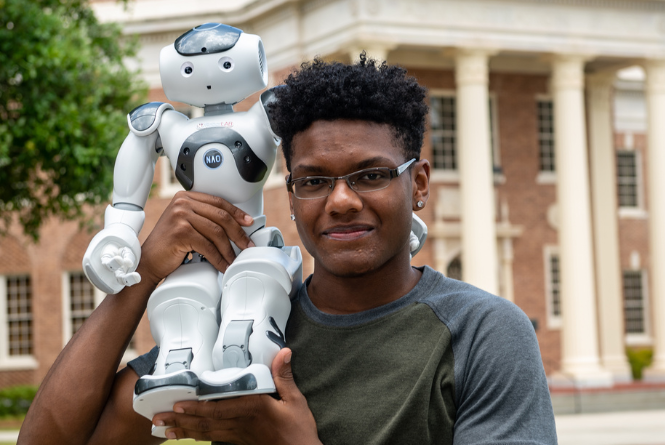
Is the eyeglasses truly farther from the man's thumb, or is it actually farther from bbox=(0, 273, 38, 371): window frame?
bbox=(0, 273, 38, 371): window frame

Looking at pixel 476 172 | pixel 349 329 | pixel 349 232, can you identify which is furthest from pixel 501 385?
pixel 476 172

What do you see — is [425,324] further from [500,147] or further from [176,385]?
[500,147]

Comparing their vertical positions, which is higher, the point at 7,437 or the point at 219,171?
the point at 219,171

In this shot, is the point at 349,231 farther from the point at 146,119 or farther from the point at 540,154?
the point at 540,154

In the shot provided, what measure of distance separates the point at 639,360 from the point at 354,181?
889 inches

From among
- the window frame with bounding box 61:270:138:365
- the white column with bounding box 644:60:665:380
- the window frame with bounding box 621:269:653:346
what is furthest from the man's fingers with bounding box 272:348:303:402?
the window frame with bounding box 621:269:653:346

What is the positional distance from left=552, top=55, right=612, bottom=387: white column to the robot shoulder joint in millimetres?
18014

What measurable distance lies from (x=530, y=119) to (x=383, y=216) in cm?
2172

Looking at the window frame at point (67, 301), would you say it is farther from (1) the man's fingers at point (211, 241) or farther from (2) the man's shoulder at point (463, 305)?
(2) the man's shoulder at point (463, 305)

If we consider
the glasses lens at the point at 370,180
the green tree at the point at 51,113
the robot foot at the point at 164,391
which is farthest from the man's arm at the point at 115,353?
the green tree at the point at 51,113

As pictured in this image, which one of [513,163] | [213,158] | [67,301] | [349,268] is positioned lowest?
→ [67,301]

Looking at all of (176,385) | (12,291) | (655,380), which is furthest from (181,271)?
(12,291)

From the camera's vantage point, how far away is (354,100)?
242 centimetres

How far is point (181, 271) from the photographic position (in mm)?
2713
